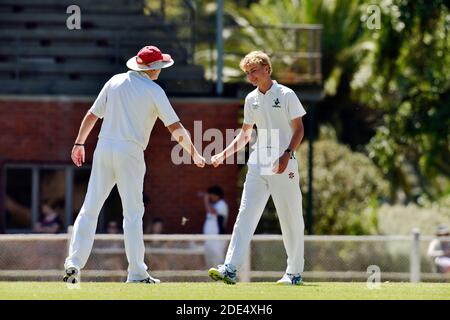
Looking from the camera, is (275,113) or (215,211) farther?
(215,211)

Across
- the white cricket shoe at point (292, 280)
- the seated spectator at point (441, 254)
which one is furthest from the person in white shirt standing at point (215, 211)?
the white cricket shoe at point (292, 280)

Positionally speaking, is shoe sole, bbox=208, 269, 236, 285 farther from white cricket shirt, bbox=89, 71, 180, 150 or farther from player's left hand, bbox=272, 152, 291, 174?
white cricket shirt, bbox=89, 71, 180, 150

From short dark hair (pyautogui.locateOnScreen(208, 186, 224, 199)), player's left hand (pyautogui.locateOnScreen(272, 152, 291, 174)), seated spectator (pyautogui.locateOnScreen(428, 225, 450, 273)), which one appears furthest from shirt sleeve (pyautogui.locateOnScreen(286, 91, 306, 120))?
short dark hair (pyautogui.locateOnScreen(208, 186, 224, 199))

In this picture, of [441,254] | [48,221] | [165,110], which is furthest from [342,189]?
[165,110]

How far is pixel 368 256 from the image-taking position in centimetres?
2153

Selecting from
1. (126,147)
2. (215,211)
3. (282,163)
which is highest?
(126,147)

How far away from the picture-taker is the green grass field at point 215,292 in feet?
38.8

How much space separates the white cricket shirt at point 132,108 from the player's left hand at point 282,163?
91cm

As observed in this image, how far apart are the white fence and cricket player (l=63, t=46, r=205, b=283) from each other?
6151mm

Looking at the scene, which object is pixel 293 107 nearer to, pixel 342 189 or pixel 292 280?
pixel 292 280

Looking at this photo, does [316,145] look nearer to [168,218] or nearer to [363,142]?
[363,142]

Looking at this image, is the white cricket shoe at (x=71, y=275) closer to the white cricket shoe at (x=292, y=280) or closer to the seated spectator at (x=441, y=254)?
the white cricket shoe at (x=292, y=280)

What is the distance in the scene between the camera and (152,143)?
2484 cm

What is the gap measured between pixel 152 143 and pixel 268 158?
1166cm
